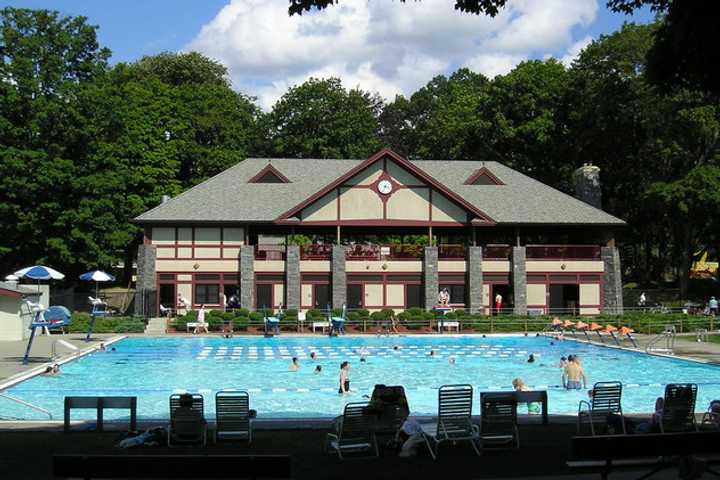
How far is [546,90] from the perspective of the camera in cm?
6169

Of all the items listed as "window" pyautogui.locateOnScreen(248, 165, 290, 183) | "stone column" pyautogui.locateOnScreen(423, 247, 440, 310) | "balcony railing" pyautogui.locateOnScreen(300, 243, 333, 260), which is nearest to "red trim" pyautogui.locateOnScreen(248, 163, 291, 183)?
"window" pyautogui.locateOnScreen(248, 165, 290, 183)

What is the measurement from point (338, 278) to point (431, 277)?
5.09m

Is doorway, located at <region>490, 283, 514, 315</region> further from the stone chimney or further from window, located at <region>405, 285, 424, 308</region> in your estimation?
the stone chimney

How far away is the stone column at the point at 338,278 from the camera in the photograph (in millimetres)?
44781

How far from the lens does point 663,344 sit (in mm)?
34688

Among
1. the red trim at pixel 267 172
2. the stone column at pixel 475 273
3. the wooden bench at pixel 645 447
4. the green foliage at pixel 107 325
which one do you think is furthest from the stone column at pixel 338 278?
the wooden bench at pixel 645 447

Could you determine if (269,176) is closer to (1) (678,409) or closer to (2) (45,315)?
(2) (45,315)

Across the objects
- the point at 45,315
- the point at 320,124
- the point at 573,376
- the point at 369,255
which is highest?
the point at 320,124

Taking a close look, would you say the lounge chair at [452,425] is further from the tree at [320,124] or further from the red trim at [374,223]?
the tree at [320,124]

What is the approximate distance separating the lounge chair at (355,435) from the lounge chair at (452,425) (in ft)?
2.73

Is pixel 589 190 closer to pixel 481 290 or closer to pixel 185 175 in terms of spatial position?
pixel 481 290

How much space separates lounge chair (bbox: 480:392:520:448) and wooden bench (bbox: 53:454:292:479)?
4795 mm

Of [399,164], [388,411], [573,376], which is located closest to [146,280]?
[399,164]

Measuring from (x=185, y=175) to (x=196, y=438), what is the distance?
5134 cm
